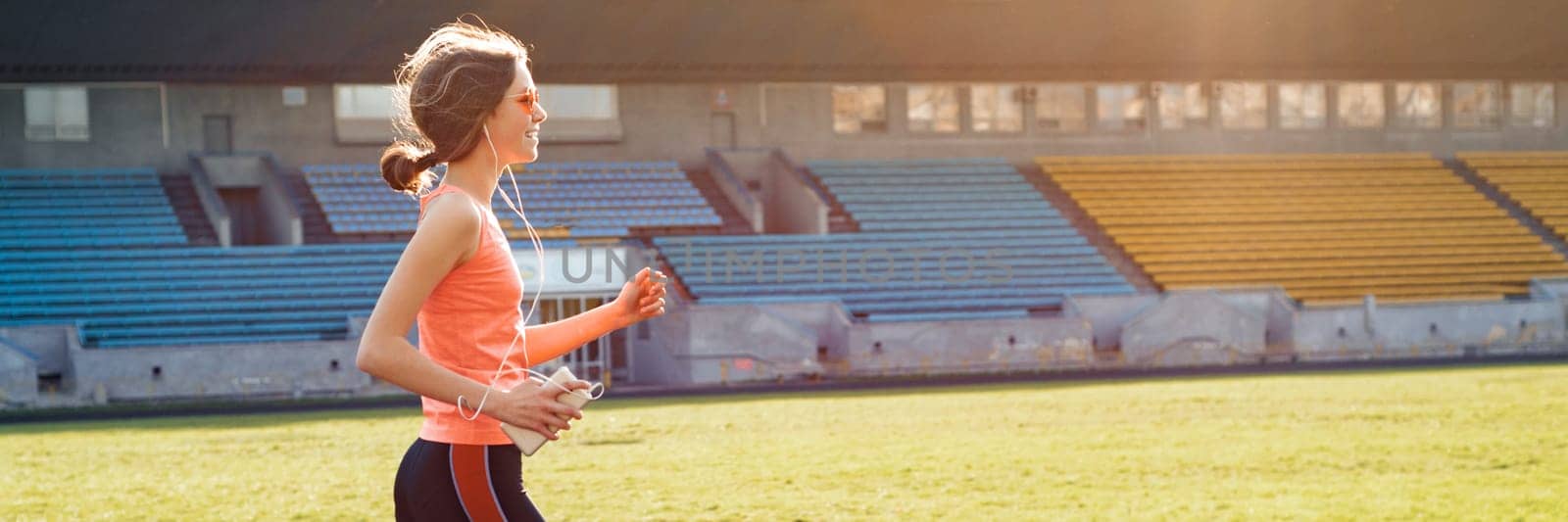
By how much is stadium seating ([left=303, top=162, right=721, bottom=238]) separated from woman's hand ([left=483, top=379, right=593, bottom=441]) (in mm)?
28019

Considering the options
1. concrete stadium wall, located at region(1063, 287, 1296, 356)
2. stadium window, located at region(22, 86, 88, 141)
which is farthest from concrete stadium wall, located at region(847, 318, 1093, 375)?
stadium window, located at region(22, 86, 88, 141)

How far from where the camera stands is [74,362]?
25469 mm

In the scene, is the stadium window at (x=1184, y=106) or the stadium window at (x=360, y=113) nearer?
the stadium window at (x=360, y=113)

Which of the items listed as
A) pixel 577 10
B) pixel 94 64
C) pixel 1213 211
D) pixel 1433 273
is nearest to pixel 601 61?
pixel 577 10

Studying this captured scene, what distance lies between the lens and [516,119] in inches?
148

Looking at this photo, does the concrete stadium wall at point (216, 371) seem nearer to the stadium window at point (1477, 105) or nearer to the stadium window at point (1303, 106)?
the stadium window at point (1303, 106)

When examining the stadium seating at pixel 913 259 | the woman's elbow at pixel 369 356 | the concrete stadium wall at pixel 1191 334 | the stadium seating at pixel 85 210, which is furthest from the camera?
the stadium seating at pixel 913 259

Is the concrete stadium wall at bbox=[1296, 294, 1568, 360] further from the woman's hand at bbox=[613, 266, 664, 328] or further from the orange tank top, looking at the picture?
the orange tank top

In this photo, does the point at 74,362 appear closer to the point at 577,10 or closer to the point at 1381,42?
the point at 577,10

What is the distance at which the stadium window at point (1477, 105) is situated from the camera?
42656 millimetres

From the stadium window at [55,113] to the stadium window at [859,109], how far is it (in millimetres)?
15379

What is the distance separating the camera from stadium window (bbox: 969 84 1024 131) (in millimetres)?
39438

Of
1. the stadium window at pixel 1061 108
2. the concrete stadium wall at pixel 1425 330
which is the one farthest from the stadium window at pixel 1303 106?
the concrete stadium wall at pixel 1425 330

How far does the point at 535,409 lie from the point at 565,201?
29908 mm
